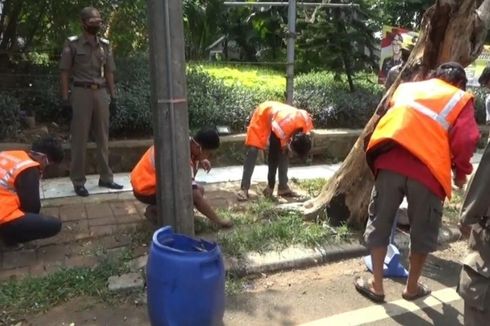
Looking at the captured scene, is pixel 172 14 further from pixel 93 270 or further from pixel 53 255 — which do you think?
pixel 53 255

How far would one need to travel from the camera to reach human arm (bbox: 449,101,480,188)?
3148 mm

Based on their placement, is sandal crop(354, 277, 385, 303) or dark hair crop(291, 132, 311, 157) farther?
dark hair crop(291, 132, 311, 157)

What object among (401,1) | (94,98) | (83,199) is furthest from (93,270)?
(401,1)

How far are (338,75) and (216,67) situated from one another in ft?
15.9

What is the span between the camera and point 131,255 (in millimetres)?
4039

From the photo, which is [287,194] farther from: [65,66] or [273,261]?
[65,66]

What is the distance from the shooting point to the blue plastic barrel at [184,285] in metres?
2.79

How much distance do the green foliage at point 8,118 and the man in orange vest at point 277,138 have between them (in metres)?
2.80

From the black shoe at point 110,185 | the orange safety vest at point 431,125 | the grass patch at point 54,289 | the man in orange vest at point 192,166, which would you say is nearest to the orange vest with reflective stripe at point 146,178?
the man in orange vest at point 192,166

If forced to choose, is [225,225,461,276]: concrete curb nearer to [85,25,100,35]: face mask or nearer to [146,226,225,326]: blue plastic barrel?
[146,226,225,326]: blue plastic barrel

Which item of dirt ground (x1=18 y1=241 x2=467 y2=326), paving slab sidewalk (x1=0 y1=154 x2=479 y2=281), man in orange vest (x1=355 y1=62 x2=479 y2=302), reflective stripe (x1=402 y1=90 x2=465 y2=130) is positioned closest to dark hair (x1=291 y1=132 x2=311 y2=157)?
paving slab sidewalk (x1=0 y1=154 x2=479 y2=281)

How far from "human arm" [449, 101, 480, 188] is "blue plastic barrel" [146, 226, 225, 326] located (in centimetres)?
156

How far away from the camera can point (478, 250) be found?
96.3 inches

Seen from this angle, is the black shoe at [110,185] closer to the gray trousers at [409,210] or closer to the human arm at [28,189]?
the human arm at [28,189]
